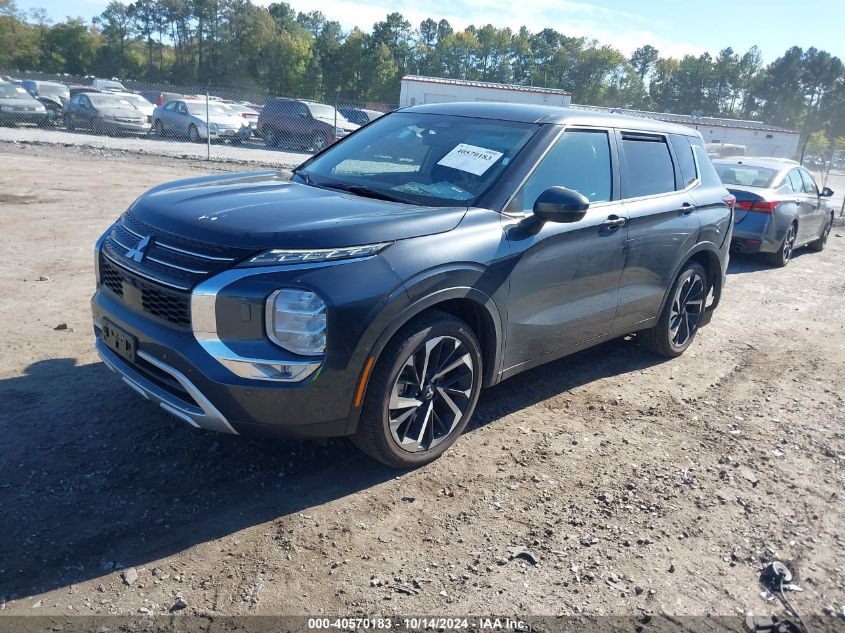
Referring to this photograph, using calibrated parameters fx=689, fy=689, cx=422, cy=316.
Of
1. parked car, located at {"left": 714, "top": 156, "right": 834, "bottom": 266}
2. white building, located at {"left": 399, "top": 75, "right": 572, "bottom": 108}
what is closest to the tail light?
parked car, located at {"left": 714, "top": 156, "right": 834, "bottom": 266}

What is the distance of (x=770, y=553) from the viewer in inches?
130

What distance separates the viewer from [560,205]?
3.84 m

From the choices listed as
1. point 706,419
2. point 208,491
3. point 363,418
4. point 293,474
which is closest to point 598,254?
point 706,419

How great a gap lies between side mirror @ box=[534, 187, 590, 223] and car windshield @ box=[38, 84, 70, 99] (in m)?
33.2

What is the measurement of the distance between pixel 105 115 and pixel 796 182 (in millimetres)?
21959

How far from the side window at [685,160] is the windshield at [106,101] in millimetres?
23409

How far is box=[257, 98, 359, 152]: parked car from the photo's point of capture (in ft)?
78.8

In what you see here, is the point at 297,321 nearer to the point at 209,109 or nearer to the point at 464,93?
the point at 209,109

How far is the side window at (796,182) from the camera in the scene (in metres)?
10.9

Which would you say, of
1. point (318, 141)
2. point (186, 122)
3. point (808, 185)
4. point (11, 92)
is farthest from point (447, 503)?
point (11, 92)

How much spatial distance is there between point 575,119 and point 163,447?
3247mm

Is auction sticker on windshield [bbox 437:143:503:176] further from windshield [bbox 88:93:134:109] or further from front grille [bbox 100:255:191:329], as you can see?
windshield [bbox 88:93:134:109]

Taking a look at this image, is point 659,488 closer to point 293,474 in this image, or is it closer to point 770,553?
point 770,553

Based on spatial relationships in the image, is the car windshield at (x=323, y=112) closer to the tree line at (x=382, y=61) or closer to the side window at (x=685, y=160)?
the side window at (x=685, y=160)
